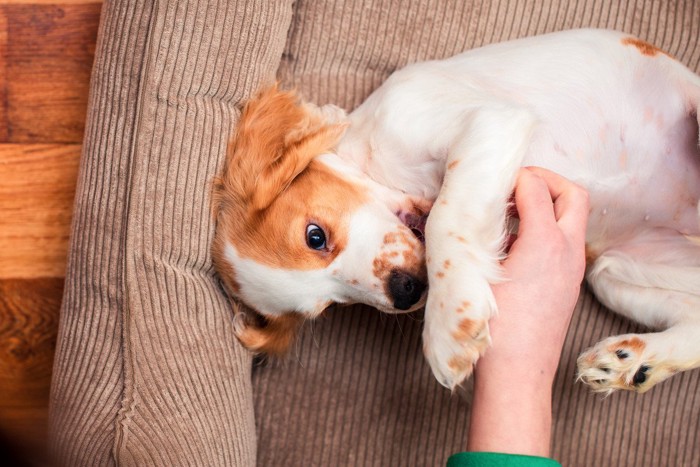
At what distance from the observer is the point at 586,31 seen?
6.06 feet

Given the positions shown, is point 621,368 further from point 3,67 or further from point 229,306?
point 3,67

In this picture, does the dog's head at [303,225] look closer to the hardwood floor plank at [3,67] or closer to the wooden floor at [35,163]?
the wooden floor at [35,163]

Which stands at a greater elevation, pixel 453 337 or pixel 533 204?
pixel 533 204

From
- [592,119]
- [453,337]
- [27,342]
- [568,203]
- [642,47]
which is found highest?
[642,47]

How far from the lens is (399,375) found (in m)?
1.95

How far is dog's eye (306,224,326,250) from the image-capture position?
154 cm

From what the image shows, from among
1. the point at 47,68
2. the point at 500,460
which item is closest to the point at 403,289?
the point at 500,460

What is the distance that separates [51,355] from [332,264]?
1129 mm

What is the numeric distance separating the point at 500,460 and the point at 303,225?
68cm

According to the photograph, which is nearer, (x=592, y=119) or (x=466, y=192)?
(x=466, y=192)

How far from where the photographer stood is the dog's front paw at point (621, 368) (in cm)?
160

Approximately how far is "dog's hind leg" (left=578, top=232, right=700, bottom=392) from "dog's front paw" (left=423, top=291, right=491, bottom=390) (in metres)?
0.43

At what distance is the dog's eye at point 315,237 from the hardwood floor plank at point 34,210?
0.97 metres

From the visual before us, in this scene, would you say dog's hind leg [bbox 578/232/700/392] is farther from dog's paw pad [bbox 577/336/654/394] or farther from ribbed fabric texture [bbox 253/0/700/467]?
ribbed fabric texture [bbox 253/0/700/467]
